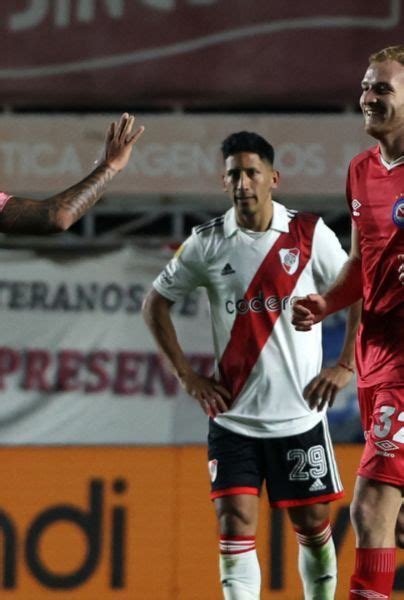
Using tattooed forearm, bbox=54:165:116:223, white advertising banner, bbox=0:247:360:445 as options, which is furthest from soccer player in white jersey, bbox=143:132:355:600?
white advertising banner, bbox=0:247:360:445

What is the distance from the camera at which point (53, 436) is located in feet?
28.4

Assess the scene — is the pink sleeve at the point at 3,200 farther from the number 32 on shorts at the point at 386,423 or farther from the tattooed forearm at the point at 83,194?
the number 32 on shorts at the point at 386,423

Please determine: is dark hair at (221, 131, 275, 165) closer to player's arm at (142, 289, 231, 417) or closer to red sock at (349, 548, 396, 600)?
player's arm at (142, 289, 231, 417)

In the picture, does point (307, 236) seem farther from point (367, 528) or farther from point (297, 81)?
point (297, 81)

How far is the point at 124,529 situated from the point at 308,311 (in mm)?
3387

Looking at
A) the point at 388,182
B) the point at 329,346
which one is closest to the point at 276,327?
the point at 388,182

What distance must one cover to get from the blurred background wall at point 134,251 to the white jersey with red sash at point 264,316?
2.22 meters

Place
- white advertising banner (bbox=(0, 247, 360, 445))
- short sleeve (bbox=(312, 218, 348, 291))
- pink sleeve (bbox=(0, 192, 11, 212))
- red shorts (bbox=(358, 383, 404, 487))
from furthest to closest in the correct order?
1. white advertising banner (bbox=(0, 247, 360, 445))
2. short sleeve (bbox=(312, 218, 348, 291))
3. red shorts (bbox=(358, 383, 404, 487))
4. pink sleeve (bbox=(0, 192, 11, 212))

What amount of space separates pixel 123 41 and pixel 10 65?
2.51ft

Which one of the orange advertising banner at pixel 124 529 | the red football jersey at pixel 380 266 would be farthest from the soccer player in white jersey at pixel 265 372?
the orange advertising banner at pixel 124 529

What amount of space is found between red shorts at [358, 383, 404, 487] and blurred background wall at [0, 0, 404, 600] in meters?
3.15

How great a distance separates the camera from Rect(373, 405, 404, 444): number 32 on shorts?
5.04 metres

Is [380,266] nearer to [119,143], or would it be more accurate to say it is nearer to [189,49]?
[119,143]

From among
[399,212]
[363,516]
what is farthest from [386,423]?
[399,212]
